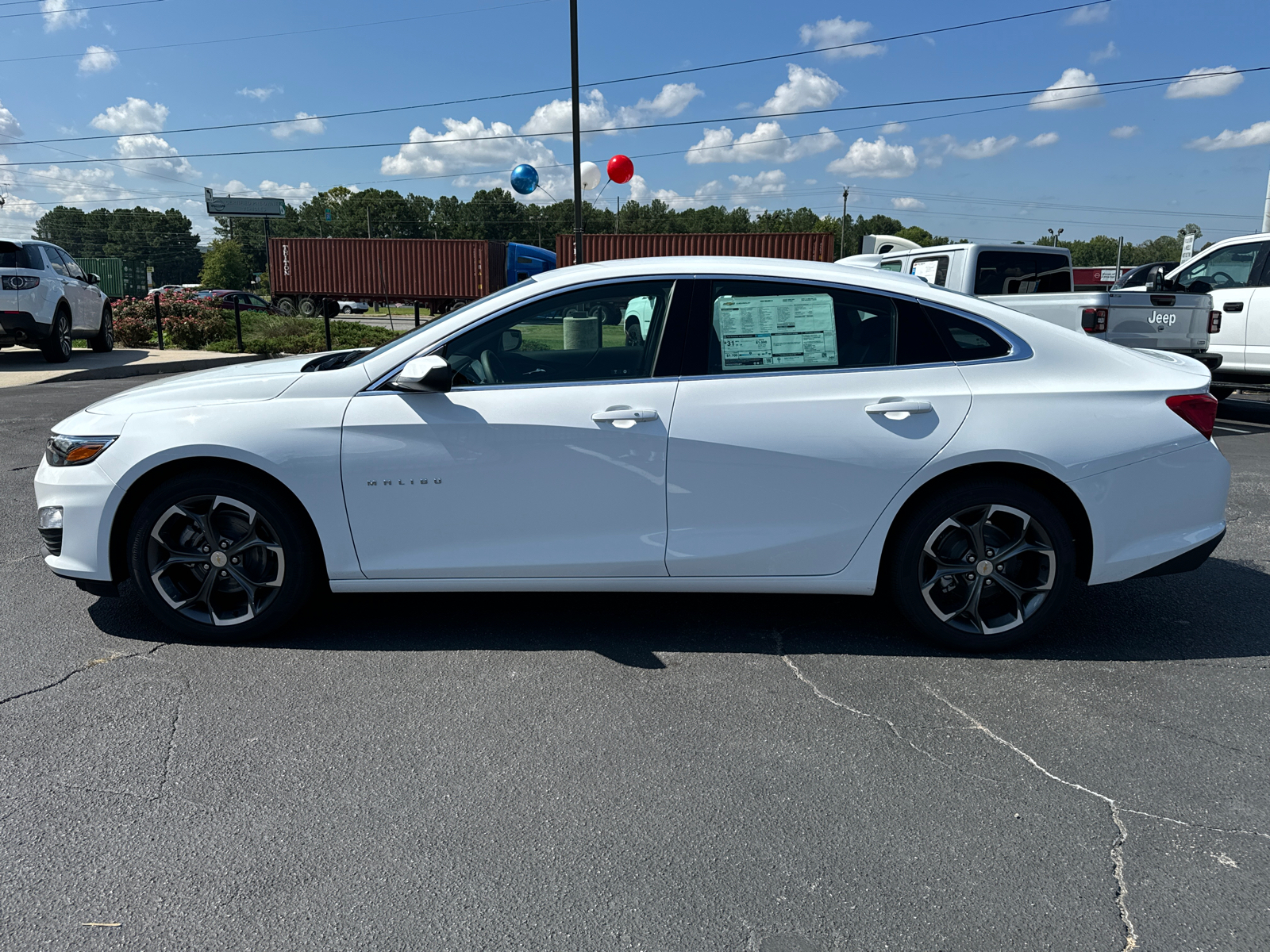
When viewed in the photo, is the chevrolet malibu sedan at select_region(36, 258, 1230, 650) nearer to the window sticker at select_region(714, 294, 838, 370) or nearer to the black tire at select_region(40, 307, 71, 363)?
the window sticker at select_region(714, 294, 838, 370)

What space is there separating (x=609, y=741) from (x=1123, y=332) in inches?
346

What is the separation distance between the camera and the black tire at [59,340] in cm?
1466

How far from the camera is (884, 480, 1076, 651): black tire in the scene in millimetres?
3652

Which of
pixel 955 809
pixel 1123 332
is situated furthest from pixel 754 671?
pixel 1123 332

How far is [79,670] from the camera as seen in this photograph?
3566 millimetres

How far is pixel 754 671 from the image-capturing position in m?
3.60

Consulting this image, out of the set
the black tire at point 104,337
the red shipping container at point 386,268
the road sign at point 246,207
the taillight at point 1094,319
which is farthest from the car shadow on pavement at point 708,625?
the red shipping container at point 386,268

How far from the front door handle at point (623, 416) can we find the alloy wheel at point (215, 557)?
1399mm

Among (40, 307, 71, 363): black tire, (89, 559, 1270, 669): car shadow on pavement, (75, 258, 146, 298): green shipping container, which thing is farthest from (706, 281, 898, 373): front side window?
(75, 258, 146, 298): green shipping container

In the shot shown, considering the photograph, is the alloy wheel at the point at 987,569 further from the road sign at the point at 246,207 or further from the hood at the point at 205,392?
the road sign at the point at 246,207

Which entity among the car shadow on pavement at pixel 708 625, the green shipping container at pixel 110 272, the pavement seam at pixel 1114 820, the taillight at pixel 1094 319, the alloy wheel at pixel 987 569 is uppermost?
the green shipping container at pixel 110 272

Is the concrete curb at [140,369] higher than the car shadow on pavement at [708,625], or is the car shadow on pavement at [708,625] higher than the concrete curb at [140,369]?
the concrete curb at [140,369]

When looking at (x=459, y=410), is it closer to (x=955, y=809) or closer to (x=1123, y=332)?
(x=955, y=809)

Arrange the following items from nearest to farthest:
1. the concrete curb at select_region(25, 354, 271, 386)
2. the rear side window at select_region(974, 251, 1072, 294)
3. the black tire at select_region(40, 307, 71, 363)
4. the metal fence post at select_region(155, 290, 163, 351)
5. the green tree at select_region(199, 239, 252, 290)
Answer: the rear side window at select_region(974, 251, 1072, 294), the concrete curb at select_region(25, 354, 271, 386), the black tire at select_region(40, 307, 71, 363), the metal fence post at select_region(155, 290, 163, 351), the green tree at select_region(199, 239, 252, 290)
